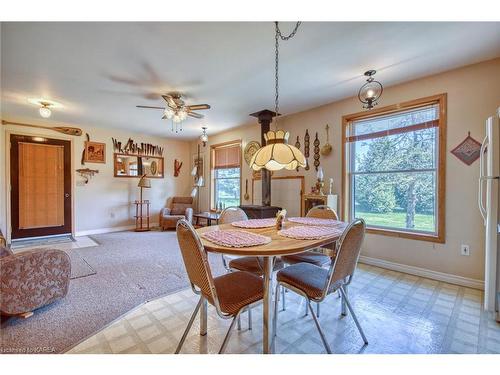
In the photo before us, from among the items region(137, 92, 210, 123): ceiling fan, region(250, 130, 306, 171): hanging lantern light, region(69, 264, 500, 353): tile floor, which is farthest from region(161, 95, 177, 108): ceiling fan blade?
region(69, 264, 500, 353): tile floor

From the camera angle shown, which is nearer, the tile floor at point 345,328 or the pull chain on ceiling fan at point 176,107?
the tile floor at point 345,328

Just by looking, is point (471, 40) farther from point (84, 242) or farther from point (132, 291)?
point (84, 242)

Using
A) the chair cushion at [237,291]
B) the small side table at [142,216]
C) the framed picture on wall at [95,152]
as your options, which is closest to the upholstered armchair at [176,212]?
the small side table at [142,216]

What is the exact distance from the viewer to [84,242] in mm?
4543

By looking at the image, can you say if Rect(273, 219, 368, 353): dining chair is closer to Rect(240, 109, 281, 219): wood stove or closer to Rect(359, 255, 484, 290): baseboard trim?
Rect(359, 255, 484, 290): baseboard trim

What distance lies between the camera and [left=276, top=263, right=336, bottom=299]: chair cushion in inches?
59.6

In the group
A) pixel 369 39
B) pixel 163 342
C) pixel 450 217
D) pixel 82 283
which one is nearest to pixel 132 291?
pixel 82 283

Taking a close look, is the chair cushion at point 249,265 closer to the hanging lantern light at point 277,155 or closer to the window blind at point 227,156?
the hanging lantern light at point 277,155

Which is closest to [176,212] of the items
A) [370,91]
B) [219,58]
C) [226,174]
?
[226,174]

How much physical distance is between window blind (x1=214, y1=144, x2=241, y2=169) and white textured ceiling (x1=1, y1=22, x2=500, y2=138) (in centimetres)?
186

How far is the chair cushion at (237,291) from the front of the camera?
134 cm

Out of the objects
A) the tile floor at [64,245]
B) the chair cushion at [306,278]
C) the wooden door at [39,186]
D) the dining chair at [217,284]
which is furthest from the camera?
the wooden door at [39,186]
